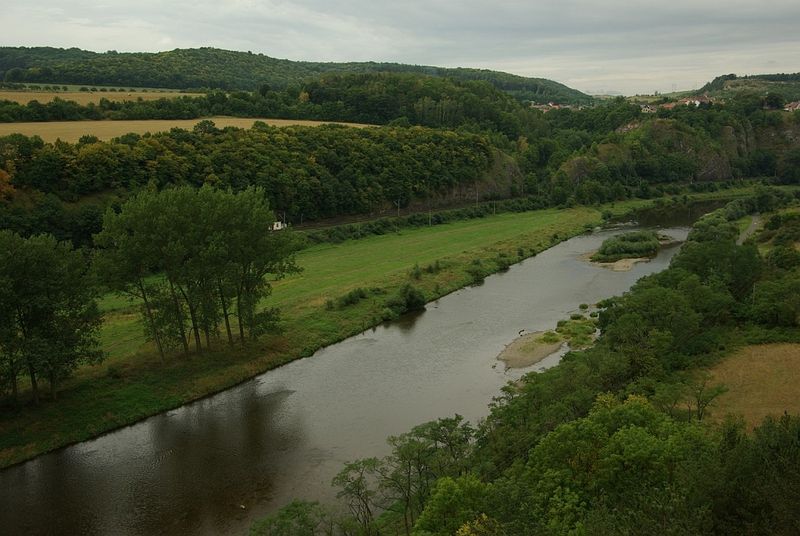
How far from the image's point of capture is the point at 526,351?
47.0 meters

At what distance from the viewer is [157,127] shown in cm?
9238

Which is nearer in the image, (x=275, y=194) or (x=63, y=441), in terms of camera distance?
(x=63, y=441)

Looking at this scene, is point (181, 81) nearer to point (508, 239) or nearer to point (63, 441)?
point (508, 239)

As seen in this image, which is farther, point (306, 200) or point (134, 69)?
point (134, 69)

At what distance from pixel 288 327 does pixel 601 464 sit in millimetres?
34864

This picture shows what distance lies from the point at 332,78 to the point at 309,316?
11164 centimetres

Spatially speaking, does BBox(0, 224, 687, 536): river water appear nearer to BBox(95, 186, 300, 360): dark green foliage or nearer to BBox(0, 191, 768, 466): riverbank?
BBox(0, 191, 768, 466): riverbank

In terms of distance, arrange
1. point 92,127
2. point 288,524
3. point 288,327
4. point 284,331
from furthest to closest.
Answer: point 92,127, point 288,327, point 284,331, point 288,524

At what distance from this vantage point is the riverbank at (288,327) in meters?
36.0

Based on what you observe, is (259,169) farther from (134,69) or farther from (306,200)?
(134,69)

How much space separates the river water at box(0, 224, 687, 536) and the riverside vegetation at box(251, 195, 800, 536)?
3.92 metres

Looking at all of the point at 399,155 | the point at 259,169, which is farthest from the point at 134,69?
the point at 259,169

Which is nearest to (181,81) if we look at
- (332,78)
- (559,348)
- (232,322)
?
(332,78)

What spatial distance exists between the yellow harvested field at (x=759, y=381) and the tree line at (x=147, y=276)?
30498mm
